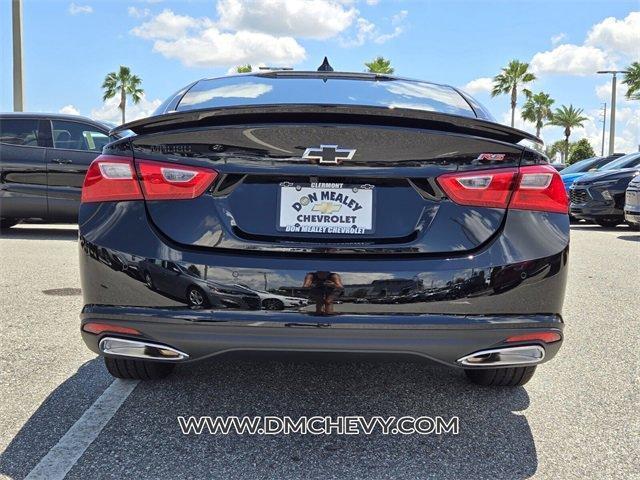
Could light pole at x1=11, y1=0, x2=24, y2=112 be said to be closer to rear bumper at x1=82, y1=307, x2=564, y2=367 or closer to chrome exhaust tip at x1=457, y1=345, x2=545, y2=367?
rear bumper at x1=82, y1=307, x2=564, y2=367

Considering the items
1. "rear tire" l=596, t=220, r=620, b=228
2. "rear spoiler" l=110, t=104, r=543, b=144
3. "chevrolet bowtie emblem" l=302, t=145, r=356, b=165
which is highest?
"rear spoiler" l=110, t=104, r=543, b=144

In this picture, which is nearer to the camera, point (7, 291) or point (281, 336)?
point (281, 336)

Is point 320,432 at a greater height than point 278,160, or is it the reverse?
point 278,160

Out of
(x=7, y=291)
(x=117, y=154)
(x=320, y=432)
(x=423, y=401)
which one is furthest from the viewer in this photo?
(x=7, y=291)

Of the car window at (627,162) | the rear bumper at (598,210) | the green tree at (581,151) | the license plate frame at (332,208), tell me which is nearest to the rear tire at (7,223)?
the license plate frame at (332,208)

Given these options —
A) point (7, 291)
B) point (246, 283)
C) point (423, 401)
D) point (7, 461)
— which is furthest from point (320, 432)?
point (7, 291)

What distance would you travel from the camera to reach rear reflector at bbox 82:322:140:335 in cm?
234

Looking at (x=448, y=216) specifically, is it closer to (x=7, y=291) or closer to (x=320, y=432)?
(x=320, y=432)

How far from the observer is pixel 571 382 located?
3.28m

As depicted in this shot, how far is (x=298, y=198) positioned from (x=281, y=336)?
1.57 feet

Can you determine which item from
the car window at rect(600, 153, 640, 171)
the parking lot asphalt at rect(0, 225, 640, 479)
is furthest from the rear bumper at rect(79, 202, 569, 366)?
the car window at rect(600, 153, 640, 171)

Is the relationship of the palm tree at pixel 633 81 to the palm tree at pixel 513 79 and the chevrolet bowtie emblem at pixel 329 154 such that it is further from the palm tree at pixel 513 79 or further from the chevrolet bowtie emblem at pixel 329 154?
the chevrolet bowtie emblem at pixel 329 154

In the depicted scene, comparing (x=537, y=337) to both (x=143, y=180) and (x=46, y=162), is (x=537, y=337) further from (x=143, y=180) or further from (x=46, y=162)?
(x=46, y=162)

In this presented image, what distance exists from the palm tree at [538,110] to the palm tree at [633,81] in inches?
1192
